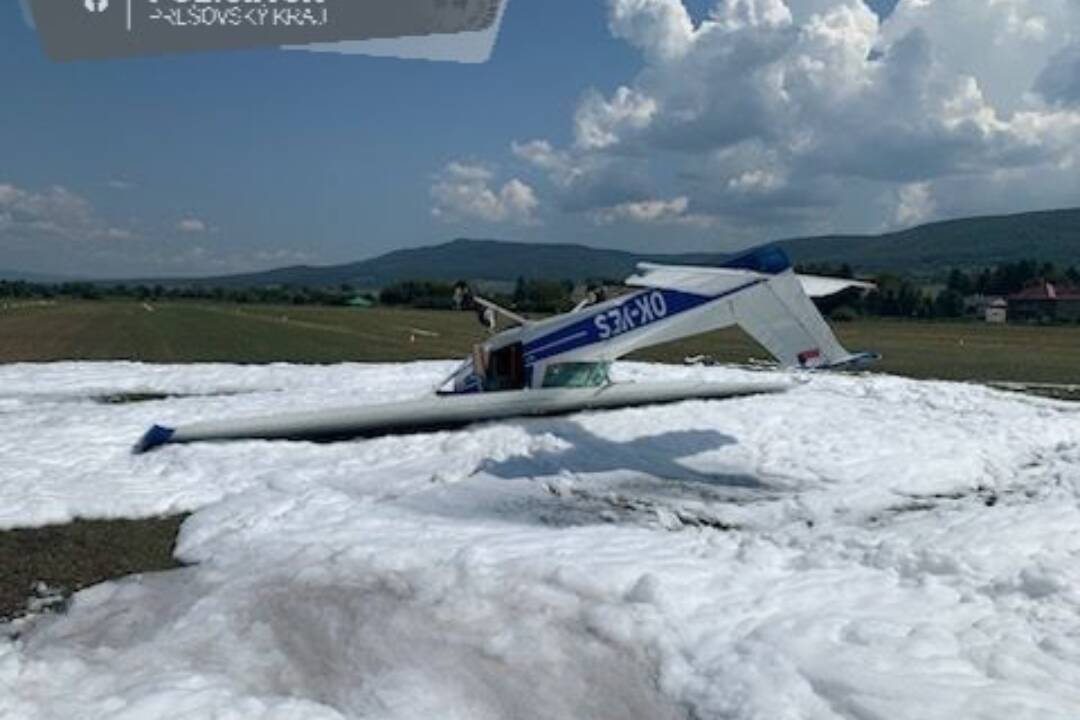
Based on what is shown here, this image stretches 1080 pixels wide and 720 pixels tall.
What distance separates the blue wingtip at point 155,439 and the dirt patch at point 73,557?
3197mm

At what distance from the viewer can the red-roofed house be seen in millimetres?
121625

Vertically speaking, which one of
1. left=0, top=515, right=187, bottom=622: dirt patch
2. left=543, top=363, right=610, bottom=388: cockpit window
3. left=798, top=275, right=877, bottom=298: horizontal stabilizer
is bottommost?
left=0, top=515, right=187, bottom=622: dirt patch

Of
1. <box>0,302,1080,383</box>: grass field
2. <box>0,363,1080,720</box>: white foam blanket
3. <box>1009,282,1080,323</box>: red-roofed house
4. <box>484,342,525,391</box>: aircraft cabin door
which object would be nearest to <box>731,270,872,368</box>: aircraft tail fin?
<box>0,363,1080,720</box>: white foam blanket

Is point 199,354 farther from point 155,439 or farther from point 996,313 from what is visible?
point 996,313

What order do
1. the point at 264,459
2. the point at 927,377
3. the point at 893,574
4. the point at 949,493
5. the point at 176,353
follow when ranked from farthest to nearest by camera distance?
the point at 176,353 → the point at 927,377 → the point at 264,459 → the point at 949,493 → the point at 893,574

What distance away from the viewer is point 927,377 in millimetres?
29047

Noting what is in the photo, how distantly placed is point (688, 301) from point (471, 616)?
26.4ft

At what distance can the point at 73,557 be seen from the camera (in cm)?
1029

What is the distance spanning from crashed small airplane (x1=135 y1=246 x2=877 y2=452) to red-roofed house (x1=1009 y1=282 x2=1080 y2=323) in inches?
4427

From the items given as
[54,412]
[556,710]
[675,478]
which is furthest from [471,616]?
[54,412]

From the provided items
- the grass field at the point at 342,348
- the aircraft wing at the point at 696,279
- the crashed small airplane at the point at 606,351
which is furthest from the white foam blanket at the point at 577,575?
the grass field at the point at 342,348

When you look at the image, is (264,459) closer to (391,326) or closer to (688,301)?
(688,301)

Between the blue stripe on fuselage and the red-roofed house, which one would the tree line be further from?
the red-roofed house

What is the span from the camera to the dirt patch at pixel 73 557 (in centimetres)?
917
